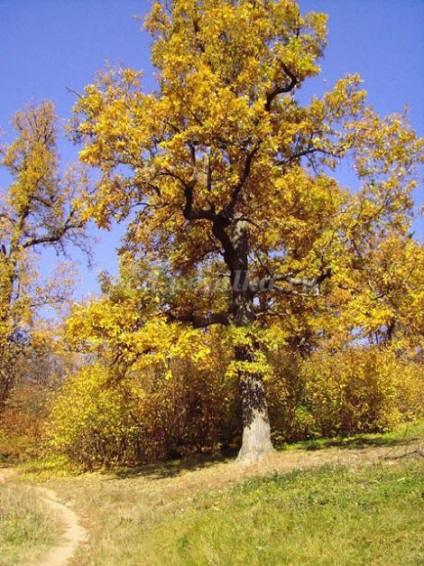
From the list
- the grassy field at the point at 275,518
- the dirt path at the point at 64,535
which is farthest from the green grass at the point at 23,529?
the grassy field at the point at 275,518

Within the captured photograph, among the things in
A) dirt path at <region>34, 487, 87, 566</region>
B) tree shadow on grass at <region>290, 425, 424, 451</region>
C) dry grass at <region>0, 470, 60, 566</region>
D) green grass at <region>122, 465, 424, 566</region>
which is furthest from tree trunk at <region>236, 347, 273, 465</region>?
dry grass at <region>0, 470, 60, 566</region>

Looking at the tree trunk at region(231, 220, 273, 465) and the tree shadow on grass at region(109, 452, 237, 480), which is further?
the tree shadow on grass at region(109, 452, 237, 480)

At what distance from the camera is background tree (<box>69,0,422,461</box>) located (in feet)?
43.4

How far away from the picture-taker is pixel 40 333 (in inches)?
832

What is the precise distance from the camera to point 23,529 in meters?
9.12

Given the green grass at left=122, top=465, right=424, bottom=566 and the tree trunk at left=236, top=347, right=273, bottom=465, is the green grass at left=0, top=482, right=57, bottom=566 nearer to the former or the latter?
the green grass at left=122, top=465, right=424, bottom=566

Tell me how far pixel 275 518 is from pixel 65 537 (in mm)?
4105

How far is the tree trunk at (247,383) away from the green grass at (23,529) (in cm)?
552

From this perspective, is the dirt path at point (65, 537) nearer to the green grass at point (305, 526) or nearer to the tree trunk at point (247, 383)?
the green grass at point (305, 526)

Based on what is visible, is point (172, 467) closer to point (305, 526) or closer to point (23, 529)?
point (23, 529)

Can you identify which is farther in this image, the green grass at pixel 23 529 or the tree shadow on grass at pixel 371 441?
the tree shadow on grass at pixel 371 441

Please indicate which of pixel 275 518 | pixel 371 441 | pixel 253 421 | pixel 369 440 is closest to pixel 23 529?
pixel 275 518

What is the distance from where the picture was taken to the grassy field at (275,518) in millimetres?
5887

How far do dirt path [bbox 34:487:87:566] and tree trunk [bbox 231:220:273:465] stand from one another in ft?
15.7
